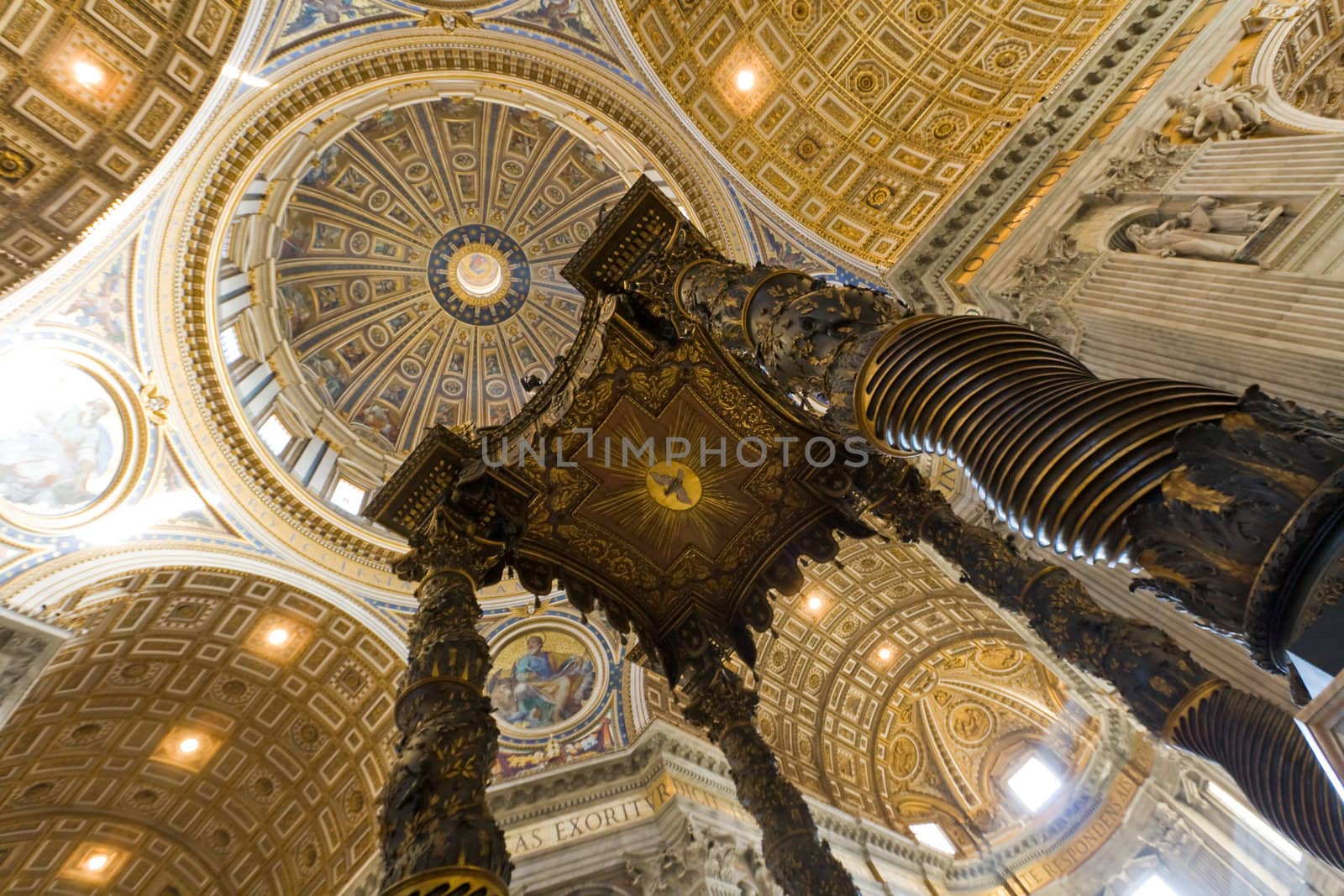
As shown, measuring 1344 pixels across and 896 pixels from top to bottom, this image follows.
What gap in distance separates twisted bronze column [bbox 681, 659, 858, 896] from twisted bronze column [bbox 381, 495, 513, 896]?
341 centimetres

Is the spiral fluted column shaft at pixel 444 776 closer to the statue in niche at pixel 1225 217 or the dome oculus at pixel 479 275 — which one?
the statue in niche at pixel 1225 217

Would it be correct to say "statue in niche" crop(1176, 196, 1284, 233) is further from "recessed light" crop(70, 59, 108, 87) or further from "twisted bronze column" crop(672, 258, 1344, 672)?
"recessed light" crop(70, 59, 108, 87)

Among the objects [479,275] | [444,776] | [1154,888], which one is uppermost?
[479,275]

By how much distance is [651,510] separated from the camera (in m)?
7.89

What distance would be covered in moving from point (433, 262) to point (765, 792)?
17186mm

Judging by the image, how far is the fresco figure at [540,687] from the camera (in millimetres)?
12133

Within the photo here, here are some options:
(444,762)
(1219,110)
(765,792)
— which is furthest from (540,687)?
(1219,110)

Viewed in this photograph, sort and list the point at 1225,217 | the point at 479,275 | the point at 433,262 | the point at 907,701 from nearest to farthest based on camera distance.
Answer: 1. the point at 1225,217
2. the point at 907,701
3. the point at 433,262
4. the point at 479,275

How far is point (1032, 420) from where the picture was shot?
8.41 ft

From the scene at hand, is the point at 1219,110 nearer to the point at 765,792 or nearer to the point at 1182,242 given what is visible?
the point at 1182,242

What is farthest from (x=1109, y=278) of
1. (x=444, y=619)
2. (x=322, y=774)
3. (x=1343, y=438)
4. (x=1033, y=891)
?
(x=322, y=774)

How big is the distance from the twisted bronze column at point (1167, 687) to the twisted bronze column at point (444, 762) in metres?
3.33

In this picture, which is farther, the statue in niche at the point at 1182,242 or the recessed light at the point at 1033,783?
the recessed light at the point at 1033,783

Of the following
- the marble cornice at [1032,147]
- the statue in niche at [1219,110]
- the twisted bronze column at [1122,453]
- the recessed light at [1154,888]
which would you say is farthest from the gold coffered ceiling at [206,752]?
the statue in niche at [1219,110]
